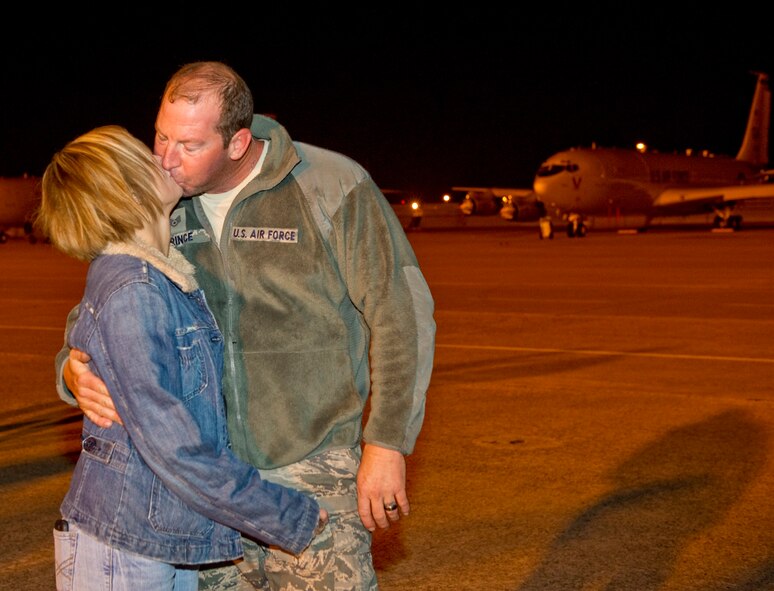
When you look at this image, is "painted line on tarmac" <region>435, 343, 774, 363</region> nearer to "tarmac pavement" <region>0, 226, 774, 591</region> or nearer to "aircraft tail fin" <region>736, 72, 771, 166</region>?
"tarmac pavement" <region>0, 226, 774, 591</region>

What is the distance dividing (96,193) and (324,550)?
3.92 ft

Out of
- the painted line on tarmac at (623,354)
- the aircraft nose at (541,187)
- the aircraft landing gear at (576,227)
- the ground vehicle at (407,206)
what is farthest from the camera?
the ground vehicle at (407,206)

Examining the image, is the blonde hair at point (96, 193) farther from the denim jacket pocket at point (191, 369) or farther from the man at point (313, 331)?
the man at point (313, 331)

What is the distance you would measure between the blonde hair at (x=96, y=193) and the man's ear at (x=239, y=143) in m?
0.41

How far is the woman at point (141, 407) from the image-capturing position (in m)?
2.59

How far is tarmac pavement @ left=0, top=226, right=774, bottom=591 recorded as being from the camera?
214 inches

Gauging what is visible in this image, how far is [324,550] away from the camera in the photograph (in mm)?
3178

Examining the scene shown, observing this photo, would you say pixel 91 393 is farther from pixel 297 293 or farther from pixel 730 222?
pixel 730 222

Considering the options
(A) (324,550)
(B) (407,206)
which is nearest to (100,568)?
(A) (324,550)

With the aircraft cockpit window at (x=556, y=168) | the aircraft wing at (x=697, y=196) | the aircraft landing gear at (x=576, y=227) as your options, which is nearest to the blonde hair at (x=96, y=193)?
the aircraft landing gear at (x=576, y=227)

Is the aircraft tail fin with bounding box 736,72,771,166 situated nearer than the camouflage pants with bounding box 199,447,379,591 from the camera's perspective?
No

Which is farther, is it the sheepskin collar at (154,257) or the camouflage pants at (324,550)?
the camouflage pants at (324,550)

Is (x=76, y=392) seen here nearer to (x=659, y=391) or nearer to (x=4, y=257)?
(x=659, y=391)

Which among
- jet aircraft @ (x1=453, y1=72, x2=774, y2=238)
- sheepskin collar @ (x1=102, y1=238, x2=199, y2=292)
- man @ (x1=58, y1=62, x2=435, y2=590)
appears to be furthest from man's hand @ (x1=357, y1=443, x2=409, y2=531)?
jet aircraft @ (x1=453, y1=72, x2=774, y2=238)
